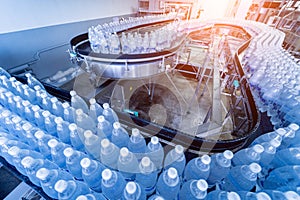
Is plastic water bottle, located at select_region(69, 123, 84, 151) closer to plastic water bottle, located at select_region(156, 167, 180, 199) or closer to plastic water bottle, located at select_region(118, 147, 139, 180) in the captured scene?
plastic water bottle, located at select_region(118, 147, 139, 180)

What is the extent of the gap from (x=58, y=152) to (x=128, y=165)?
0.26 meters

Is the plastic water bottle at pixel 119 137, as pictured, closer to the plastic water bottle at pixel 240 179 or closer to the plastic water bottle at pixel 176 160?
the plastic water bottle at pixel 176 160

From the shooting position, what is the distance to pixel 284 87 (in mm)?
791

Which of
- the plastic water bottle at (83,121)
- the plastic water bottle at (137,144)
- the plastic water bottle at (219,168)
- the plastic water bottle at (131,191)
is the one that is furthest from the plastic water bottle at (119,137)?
→ the plastic water bottle at (219,168)

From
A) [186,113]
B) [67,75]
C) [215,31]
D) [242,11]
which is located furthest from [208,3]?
[67,75]

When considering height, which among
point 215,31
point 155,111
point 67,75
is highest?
point 215,31

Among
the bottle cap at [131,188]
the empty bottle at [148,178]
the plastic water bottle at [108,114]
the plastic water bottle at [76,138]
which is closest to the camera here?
the bottle cap at [131,188]

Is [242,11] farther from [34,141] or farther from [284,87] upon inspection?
[34,141]

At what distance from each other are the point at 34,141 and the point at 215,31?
3.61 metres

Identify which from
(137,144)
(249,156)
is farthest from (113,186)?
(249,156)

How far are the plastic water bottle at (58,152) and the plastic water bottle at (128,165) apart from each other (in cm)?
22

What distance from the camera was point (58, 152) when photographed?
1.58 feet

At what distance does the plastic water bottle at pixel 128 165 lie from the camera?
44 centimetres

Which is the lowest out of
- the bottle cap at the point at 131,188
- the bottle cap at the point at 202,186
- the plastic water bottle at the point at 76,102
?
the plastic water bottle at the point at 76,102
